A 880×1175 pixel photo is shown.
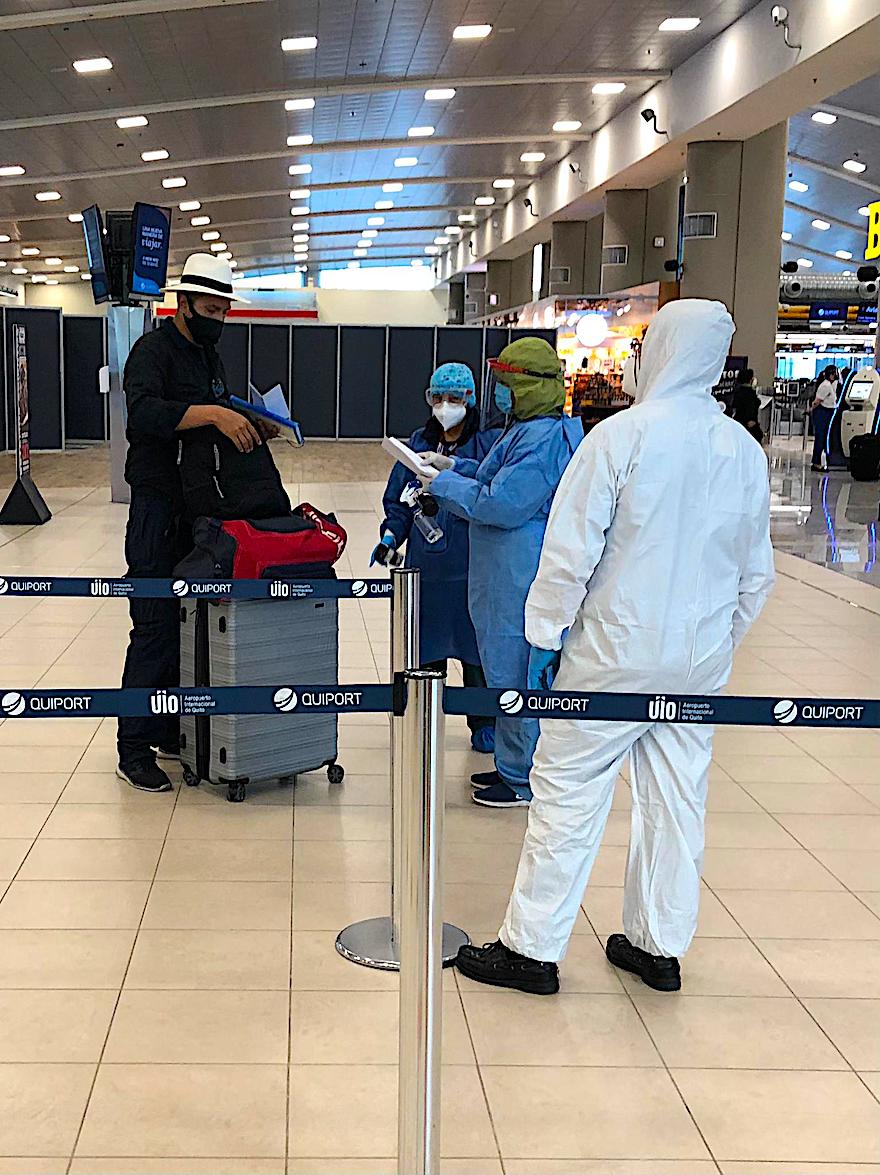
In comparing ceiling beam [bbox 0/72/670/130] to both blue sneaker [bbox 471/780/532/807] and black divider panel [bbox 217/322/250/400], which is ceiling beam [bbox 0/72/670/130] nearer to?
black divider panel [bbox 217/322/250/400]

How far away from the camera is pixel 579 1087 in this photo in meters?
2.91

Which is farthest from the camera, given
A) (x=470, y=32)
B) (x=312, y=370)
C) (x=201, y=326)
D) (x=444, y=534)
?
(x=312, y=370)

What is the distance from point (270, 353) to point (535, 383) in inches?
823

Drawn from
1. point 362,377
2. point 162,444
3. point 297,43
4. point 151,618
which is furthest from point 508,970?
point 362,377

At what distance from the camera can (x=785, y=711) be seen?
2711mm

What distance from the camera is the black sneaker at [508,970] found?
3.35 metres

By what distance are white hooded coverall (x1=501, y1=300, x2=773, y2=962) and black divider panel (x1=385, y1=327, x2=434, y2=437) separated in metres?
21.4

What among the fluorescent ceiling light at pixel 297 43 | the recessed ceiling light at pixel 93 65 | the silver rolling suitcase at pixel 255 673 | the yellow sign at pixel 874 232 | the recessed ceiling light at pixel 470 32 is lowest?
the silver rolling suitcase at pixel 255 673

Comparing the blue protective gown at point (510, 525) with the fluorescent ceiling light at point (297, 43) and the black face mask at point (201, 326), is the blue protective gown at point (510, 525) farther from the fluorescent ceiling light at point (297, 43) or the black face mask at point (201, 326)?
the fluorescent ceiling light at point (297, 43)

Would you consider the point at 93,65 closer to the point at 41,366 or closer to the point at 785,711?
the point at 41,366

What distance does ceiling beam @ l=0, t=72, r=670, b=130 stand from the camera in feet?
64.2

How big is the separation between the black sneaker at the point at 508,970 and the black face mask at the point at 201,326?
234cm

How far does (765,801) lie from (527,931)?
189 cm

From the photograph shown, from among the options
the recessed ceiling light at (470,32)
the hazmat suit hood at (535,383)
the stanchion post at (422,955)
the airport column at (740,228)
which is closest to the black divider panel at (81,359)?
the recessed ceiling light at (470,32)
